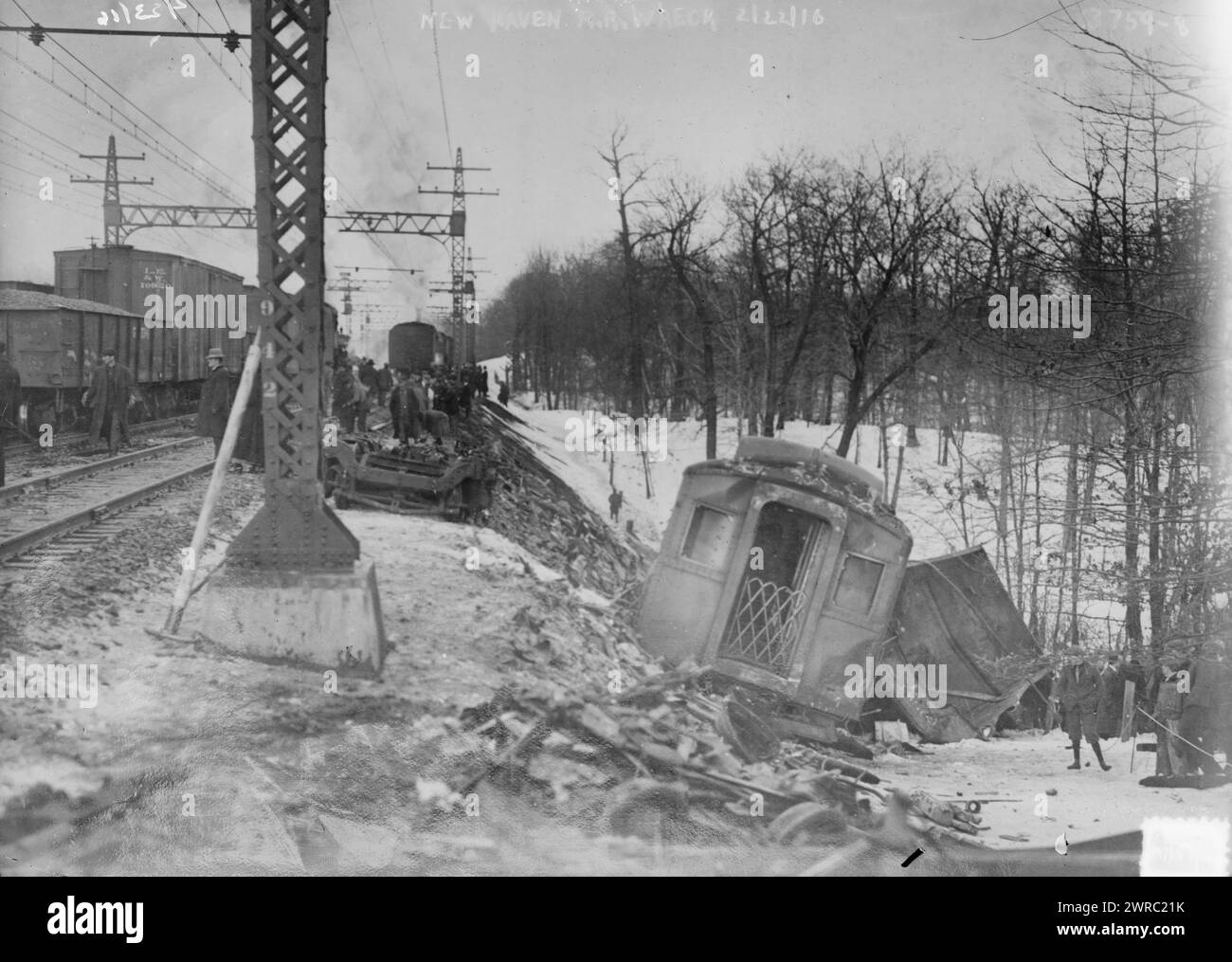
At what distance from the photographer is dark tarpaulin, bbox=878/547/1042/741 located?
8.46m

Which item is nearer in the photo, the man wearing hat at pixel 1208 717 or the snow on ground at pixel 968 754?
the snow on ground at pixel 968 754

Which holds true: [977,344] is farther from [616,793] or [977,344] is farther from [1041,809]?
[616,793]

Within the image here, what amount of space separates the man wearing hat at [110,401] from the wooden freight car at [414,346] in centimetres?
1866

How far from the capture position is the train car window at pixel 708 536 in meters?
7.43

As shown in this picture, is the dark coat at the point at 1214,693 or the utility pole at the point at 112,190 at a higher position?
the utility pole at the point at 112,190

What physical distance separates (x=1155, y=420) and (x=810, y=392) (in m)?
3.68

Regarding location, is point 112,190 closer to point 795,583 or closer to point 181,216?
point 181,216

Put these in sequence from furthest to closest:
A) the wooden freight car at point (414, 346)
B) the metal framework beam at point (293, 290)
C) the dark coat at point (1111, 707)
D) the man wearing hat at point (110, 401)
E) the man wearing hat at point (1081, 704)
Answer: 1. the wooden freight car at point (414, 346)
2. the man wearing hat at point (110, 401)
3. the dark coat at point (1111, 707)
4. the man wearing hat at point (1081, 704)
5. the metal framework beam at point (293, 290)

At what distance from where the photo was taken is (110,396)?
12.3 metres

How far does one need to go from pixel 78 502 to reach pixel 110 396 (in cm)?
450

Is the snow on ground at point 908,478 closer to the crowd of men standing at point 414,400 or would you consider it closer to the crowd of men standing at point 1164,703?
the crowd of men standing at point 1164,703

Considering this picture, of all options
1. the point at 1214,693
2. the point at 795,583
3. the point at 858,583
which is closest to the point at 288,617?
the point at 795,583

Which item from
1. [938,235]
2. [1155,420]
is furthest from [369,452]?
[1155,420]

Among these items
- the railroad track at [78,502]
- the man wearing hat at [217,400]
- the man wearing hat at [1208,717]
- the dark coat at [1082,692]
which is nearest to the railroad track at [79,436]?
the railroad track at [78,502]
